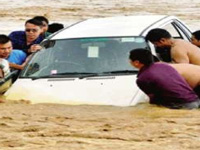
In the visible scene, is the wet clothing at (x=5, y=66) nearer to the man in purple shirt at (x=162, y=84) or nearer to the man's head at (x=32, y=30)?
the man's head at (x=32, y=30)

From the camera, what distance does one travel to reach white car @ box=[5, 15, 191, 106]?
8133mm

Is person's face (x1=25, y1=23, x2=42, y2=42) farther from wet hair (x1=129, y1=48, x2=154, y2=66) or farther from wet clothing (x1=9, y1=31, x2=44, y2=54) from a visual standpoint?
wet hair (x1=129, y1=48, x2=154, y2=66)

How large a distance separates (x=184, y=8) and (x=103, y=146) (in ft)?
112

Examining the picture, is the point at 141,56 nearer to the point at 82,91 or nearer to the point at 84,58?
the point at 82,91

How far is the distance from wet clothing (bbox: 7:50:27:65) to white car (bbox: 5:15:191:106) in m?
0.78

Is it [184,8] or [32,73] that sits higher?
[32,73]

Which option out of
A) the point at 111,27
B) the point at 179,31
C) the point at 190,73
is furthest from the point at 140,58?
the point at 179,31

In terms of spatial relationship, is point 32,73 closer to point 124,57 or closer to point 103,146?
point 124,57

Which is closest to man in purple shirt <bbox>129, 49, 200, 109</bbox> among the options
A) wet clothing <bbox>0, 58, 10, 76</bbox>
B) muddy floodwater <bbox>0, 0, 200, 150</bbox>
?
muddy floodwater <bbox>0, 0, 200, 150</bbox>

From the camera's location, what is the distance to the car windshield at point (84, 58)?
343 inches

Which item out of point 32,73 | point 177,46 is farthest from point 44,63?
point 177,46

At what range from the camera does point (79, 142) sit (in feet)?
21.3

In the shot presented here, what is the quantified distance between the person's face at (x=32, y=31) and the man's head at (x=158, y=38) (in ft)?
8.01

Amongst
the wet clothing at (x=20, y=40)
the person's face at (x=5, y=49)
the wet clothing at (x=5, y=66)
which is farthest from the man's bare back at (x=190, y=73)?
the wet clothing at (x=20, y=40)
